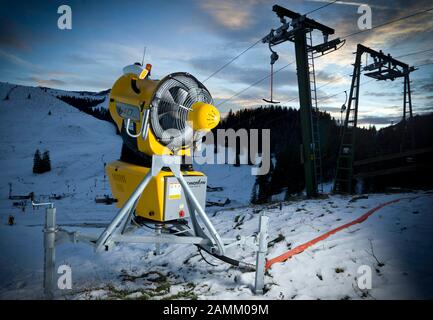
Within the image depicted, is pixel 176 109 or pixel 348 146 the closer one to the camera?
pixel 176 109

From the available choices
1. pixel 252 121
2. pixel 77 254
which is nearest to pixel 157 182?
pixel 77 254

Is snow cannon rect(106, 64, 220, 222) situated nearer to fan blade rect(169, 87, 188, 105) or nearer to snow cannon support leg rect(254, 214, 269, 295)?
fan blade rect(169, 87, 188, 105)

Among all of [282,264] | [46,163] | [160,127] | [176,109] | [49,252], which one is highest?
[46,163]

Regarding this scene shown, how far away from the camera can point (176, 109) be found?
11.8 feet

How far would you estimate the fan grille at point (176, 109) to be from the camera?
3523 millimetres

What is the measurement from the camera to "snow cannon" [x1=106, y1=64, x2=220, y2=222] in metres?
3.43

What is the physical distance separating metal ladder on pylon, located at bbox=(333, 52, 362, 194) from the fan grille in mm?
8672

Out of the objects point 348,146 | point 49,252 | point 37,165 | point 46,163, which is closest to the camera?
point 49,252

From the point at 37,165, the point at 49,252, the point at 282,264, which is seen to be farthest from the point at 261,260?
the point at 37,165

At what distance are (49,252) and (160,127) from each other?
203 cm

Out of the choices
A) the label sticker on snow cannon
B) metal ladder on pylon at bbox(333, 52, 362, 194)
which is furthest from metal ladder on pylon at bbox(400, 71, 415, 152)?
the label sticker on snow cannon

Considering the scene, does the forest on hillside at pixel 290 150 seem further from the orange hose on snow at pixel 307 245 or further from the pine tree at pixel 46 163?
the pine tree at pixel 46 163

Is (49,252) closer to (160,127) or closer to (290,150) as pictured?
(160,127)

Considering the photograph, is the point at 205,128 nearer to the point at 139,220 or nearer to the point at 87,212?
the point at 139,220
